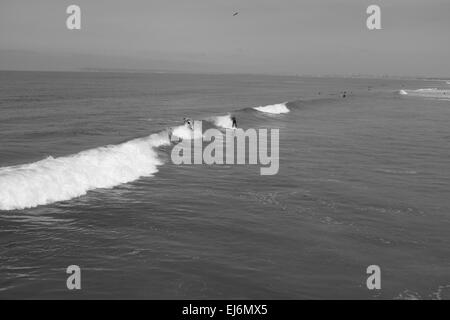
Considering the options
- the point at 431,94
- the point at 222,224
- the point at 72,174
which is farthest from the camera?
the point at 431,94

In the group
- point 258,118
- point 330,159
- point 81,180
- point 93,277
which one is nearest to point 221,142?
point 330,159

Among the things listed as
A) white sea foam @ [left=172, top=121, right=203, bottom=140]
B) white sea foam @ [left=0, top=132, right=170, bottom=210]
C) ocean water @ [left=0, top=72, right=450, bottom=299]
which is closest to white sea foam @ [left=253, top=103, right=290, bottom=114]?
white sea foam @ [left=172, top=121, right=203, bottom=140]

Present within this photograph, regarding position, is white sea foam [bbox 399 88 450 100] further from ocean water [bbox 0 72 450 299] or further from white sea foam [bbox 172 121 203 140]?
ocean water [bbox 0 72 450 299]

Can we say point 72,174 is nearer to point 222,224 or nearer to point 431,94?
point 222,224

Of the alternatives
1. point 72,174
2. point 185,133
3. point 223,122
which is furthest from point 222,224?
point 223,122
